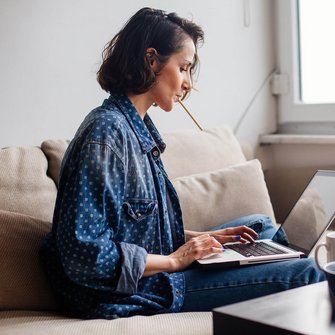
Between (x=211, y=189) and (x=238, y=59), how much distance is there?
82 centimetres

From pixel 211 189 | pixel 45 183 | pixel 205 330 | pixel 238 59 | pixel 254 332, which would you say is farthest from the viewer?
pixel 238 59

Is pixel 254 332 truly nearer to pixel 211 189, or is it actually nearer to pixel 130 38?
pixel 130 38

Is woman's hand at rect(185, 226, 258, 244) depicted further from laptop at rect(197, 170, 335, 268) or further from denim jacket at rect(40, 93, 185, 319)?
denim jacket at rect(40, 93, 185, 319)

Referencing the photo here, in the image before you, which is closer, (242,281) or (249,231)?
(242,281)

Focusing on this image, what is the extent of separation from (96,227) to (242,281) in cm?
33

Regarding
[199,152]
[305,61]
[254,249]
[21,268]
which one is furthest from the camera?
[305,61]

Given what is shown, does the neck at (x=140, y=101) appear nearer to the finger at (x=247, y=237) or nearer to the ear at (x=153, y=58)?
the ear at (x=153, y=58)

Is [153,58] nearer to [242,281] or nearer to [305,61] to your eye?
[242,281]

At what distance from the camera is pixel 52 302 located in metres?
1.42

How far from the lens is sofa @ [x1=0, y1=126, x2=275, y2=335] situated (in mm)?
1281

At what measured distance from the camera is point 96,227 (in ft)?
4.18

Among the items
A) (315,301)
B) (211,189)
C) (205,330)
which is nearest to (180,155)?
(211,189)

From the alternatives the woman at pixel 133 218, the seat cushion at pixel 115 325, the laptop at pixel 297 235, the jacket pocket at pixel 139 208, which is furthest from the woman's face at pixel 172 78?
the seat cushion at pixel 115 325

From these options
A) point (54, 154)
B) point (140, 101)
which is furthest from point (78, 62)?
Answer: point (140, 101)
